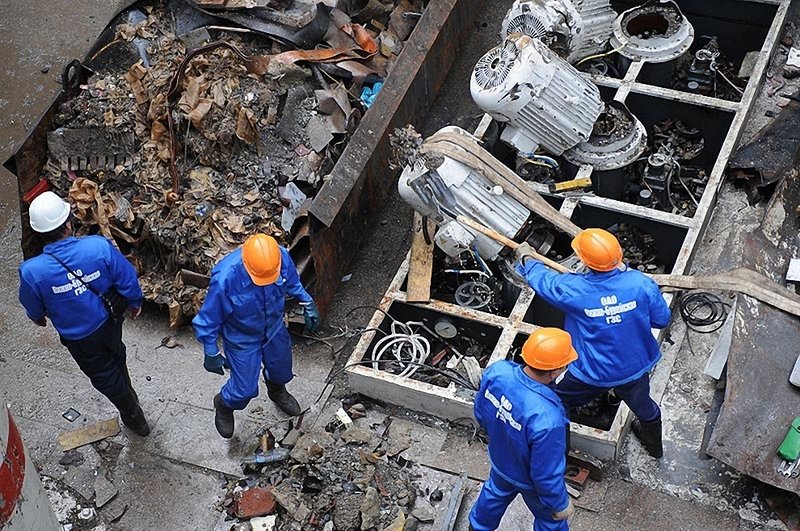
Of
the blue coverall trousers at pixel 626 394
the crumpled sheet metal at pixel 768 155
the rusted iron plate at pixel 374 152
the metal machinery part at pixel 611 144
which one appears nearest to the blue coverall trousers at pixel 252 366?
the rusted iron plate at pixel 374 152

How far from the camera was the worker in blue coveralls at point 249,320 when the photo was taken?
600 centimetres

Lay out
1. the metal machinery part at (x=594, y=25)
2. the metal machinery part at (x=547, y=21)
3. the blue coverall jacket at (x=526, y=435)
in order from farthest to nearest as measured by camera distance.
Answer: the metal machinery part at (x=594, y=25) < the metal machinery part at (x=547, y=21) < the blue coverall jacket at (x=526, y=435)

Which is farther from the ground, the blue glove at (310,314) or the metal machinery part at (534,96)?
the metal machinery part at (534,96)

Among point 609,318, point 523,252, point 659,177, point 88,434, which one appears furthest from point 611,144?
point 88,434

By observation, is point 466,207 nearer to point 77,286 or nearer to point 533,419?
point 533,419

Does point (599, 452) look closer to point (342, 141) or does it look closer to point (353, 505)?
point (353, 505)

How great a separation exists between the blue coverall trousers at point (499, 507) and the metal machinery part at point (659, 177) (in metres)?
2.82

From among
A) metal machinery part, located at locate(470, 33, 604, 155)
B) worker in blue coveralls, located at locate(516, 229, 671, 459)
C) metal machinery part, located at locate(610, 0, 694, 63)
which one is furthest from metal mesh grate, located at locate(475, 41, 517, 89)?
worker in blue coveralls, located at locate(516, 229, 671, 459)

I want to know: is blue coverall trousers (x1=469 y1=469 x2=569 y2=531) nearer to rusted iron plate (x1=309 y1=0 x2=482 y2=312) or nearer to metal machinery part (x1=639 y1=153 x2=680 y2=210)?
rusted iron plate (x1=309 y1=0 x2=482 y2=312)

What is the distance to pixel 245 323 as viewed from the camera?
244 inches

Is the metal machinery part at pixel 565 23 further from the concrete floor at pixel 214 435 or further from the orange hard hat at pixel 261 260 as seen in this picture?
the orange hard hat at pixel 261 260

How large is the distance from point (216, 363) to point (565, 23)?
12.3 ft

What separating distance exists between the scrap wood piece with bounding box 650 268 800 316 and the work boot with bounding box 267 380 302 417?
8.23 feet

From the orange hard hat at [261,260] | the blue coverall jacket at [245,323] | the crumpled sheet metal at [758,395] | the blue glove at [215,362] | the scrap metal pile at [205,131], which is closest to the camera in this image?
the orange hard hat at [261,260]
